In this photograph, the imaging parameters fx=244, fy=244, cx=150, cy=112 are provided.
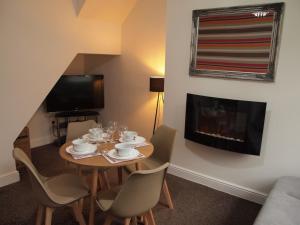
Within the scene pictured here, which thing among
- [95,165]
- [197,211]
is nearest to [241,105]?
[197,211]

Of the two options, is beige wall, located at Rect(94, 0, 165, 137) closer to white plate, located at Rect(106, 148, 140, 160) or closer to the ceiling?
the ceiling

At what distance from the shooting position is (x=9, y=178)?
3113mm

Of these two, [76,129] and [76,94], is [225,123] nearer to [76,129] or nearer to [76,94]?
[76,129]

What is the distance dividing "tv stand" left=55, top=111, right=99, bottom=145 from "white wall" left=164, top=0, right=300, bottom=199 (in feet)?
6.13

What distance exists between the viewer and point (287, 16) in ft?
7.76

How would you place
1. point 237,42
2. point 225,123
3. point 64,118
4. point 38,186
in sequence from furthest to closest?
point 64,118
point 225,123
point 237,42
point 38,186

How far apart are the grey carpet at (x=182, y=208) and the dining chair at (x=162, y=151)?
7.1 inches

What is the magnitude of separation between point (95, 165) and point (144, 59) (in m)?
2.56

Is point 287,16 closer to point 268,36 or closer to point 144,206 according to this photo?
point 268,36

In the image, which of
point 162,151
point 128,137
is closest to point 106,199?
point 128,137

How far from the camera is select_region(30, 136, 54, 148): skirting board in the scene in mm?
4373

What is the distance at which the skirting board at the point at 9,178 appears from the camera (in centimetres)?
306

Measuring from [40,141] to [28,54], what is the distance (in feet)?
6.47

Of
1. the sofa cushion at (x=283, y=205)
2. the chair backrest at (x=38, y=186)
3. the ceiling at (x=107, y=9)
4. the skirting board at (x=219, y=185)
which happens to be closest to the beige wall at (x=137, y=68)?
the ceiling at (x=107, y=9)
